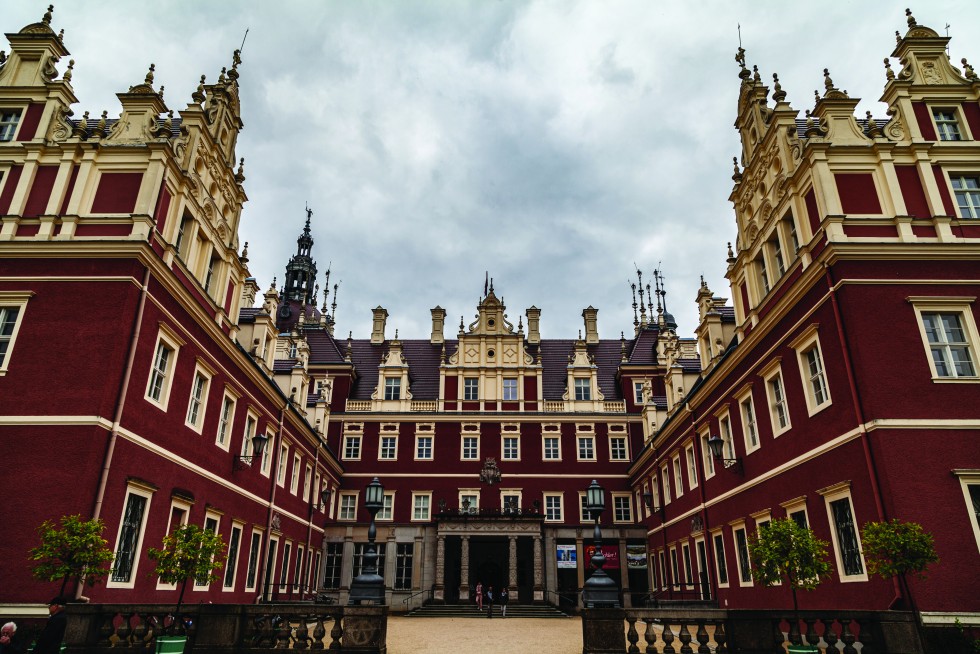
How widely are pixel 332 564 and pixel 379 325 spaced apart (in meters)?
18.9

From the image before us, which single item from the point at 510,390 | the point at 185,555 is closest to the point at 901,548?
the point at 185,555

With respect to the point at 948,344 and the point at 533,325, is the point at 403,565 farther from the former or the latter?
the point at 948,344

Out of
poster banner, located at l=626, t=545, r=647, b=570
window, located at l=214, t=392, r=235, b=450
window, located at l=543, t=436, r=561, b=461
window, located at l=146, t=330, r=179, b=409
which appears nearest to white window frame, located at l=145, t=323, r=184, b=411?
window, located at l=146, t=330, r=179, b=409

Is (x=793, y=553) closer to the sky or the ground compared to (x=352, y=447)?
closer to the ground

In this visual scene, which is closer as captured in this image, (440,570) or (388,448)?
(440,570)

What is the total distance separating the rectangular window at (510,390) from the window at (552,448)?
3.57m

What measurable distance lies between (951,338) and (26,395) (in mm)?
22374

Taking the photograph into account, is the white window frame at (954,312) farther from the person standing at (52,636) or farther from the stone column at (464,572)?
the stone column at (464,572)

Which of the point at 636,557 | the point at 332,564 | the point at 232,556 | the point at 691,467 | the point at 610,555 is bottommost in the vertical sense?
the point at 232,556

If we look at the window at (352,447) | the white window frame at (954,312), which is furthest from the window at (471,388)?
the white window frame at (954,312)

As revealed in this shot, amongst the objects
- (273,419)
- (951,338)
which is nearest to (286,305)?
(273,419)

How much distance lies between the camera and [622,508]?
3984 cm

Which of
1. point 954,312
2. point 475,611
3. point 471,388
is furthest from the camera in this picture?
point 471,388

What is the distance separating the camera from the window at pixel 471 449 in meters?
41.0
